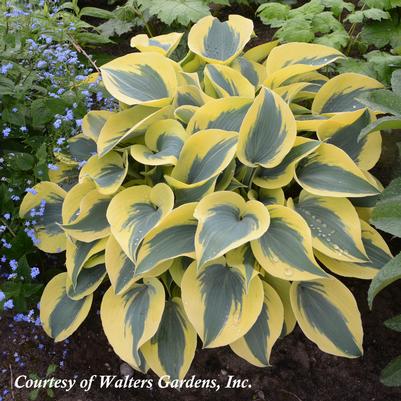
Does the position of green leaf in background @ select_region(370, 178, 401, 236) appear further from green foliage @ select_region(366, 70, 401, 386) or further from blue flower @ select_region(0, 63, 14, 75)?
blue flower @ select_region(0, 63, 14, 75)

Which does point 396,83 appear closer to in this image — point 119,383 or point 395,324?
point 395,324

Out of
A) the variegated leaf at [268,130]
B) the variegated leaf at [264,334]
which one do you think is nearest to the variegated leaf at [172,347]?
the variegated leaf at [264,334]

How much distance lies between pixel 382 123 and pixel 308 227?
0.32 metres

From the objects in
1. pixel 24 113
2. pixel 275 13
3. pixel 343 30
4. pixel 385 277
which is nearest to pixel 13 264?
pixel 24 113

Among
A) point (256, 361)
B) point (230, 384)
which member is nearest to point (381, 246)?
point (256, 361)

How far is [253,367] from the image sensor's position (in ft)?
5.40

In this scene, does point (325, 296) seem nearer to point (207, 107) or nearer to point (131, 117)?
point (207, 107)

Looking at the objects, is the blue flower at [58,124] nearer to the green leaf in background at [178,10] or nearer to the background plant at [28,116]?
the background plant at [28,116]

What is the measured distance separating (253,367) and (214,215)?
60 cm

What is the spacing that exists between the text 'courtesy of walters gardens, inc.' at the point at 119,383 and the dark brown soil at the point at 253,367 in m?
0.01

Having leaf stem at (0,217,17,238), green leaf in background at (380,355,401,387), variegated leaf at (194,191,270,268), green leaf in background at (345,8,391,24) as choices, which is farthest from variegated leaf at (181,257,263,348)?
green leaf in background at (345,8,391,24)

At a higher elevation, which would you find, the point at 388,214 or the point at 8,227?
the point at 388,214

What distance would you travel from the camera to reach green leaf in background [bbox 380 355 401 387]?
1.39 meters

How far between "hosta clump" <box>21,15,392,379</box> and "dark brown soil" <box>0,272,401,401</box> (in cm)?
18
